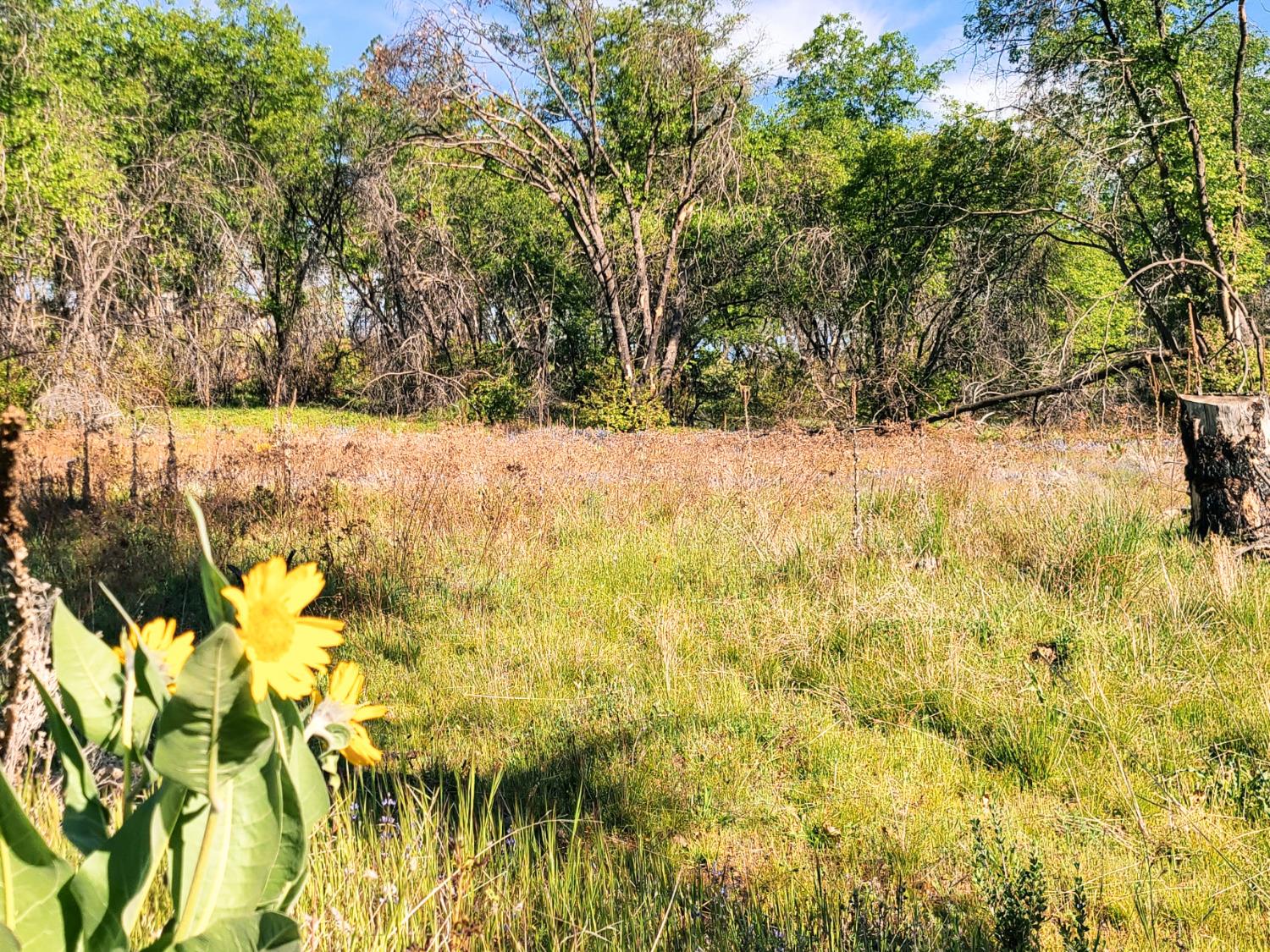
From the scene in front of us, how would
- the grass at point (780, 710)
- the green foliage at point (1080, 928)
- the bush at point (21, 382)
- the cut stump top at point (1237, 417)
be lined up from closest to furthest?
the green foliage at point (1080, 928), the grass at point (780, 710), the cut stump top at point (1237, 417), the bush at point (21, 382)

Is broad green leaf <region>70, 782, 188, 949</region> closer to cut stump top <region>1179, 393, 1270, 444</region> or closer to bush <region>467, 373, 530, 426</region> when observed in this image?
cut stump top <region>1179, 393, 1270, 444</region>

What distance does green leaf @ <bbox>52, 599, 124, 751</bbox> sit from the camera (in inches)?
32.4

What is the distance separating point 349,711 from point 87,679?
0.28 meters

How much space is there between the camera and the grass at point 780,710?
79.1 inches

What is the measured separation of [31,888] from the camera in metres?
0.82

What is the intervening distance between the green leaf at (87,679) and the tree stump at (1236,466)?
17.3ft

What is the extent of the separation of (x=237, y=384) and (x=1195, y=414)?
30834mm

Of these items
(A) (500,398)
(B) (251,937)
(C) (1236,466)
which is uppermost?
(A) (500,398)

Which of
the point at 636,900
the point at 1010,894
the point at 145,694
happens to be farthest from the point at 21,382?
the point at 1010,894

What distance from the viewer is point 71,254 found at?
1311cm

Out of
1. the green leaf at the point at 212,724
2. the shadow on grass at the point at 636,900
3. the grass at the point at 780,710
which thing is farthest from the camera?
the grass at the point at 780,710

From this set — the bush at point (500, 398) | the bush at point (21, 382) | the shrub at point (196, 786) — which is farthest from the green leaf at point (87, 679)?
the bush at point (500, 398)

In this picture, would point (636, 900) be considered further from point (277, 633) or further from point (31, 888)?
point (277, 633)

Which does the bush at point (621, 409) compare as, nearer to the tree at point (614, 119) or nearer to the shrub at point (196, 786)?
the tree at point (614, 119)
